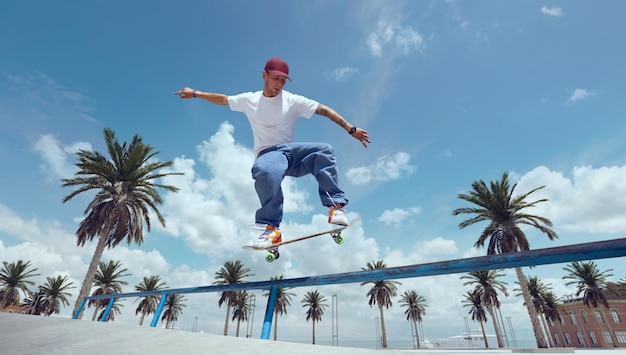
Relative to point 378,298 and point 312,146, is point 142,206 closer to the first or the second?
Result: point 312,146

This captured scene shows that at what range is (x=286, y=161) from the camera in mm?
3248

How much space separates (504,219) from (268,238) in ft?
90.6

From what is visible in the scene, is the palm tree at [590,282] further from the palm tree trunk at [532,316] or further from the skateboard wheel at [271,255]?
the skateboard wheel at [271,255]

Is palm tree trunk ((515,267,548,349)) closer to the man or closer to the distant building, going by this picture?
the man

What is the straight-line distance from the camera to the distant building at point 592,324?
58.8 meters

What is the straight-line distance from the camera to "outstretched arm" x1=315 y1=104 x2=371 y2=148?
354 cm

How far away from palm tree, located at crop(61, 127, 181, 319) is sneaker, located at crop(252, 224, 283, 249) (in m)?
18.7

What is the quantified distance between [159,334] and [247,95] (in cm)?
262

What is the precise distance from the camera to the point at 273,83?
3355 mm

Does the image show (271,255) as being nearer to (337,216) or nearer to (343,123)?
(337,216)

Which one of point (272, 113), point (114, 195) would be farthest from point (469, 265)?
point (114, 195)

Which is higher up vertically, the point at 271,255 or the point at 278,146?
the point at 278,146

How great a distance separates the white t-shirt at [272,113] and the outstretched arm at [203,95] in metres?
0.13

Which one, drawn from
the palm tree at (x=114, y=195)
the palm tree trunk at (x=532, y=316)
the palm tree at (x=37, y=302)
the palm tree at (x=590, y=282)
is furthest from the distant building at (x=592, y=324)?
the palm tree at (x=37, y=302)
